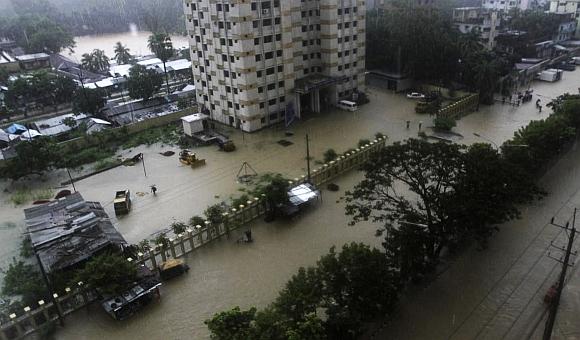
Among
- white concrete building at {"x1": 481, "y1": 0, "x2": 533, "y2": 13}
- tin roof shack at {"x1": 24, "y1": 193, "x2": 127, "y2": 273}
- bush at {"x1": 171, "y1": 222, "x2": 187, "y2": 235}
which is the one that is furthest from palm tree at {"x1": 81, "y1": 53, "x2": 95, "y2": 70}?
white concrete building at {"x1": 481, "y1": 0, "x2": 533, "y2": 13}

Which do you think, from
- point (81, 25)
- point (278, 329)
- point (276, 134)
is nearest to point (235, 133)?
point (276, 134)

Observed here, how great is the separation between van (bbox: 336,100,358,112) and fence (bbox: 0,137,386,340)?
38.9ft

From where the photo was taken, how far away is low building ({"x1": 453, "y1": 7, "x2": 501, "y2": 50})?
63781mm

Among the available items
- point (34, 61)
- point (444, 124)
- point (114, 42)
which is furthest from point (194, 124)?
point (114, 42)

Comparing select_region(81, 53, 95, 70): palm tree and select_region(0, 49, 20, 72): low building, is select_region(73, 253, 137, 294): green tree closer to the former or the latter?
select_region(81, 53, 95, 70): palm tree

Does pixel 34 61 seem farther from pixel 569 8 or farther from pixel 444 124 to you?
pixel 569 8

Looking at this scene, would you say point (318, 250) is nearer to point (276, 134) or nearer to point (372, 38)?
point (276, 134)

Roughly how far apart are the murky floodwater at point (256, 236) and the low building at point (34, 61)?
47.0 metres

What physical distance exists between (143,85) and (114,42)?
6870cm

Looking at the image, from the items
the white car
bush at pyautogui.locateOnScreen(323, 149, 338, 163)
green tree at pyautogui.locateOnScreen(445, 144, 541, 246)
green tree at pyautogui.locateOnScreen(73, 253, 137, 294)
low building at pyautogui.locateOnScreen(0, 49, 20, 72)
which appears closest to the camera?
green tree at pyautogui.locateOnScreen(445, 144, 541, 246)

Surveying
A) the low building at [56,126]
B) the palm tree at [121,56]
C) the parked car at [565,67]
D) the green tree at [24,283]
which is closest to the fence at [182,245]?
the green tree at [24,283]

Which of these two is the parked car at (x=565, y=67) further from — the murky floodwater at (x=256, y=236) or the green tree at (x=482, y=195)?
the green tree at (x=482, y=195)

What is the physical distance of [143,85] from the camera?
49250mm

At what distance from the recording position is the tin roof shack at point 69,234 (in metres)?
21.5
